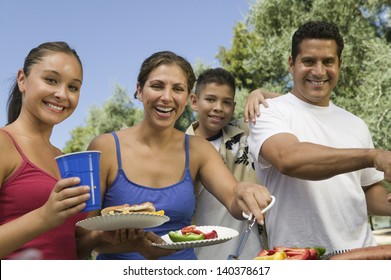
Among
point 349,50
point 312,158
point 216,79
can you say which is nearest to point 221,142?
point 216,79

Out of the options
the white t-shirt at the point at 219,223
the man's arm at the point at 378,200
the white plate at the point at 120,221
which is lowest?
the white t-shirt at the point at 219,223

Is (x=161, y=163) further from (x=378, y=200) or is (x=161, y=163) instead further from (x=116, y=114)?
(x=116, y=114)

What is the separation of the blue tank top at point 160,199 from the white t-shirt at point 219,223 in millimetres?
888

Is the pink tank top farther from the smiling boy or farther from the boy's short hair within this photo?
the boy's short hair

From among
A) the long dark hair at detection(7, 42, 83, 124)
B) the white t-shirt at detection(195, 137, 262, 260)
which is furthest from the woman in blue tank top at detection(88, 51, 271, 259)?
the white t-shirt at detection(195, 137, 262, 260)

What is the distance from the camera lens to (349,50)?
18.7 metres

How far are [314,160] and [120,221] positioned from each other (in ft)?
3.71

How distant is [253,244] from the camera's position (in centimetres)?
384

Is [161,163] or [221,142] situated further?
[221,142]

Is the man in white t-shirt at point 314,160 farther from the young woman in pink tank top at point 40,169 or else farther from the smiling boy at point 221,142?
the young woman in pink tank top at point 40,169

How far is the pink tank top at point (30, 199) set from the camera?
2223 mm

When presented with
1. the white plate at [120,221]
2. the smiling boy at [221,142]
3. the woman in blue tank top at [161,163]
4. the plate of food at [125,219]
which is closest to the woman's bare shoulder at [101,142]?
the woman in blue tank top at [161,163]

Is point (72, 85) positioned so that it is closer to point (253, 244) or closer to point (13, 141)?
point (13, 141)
